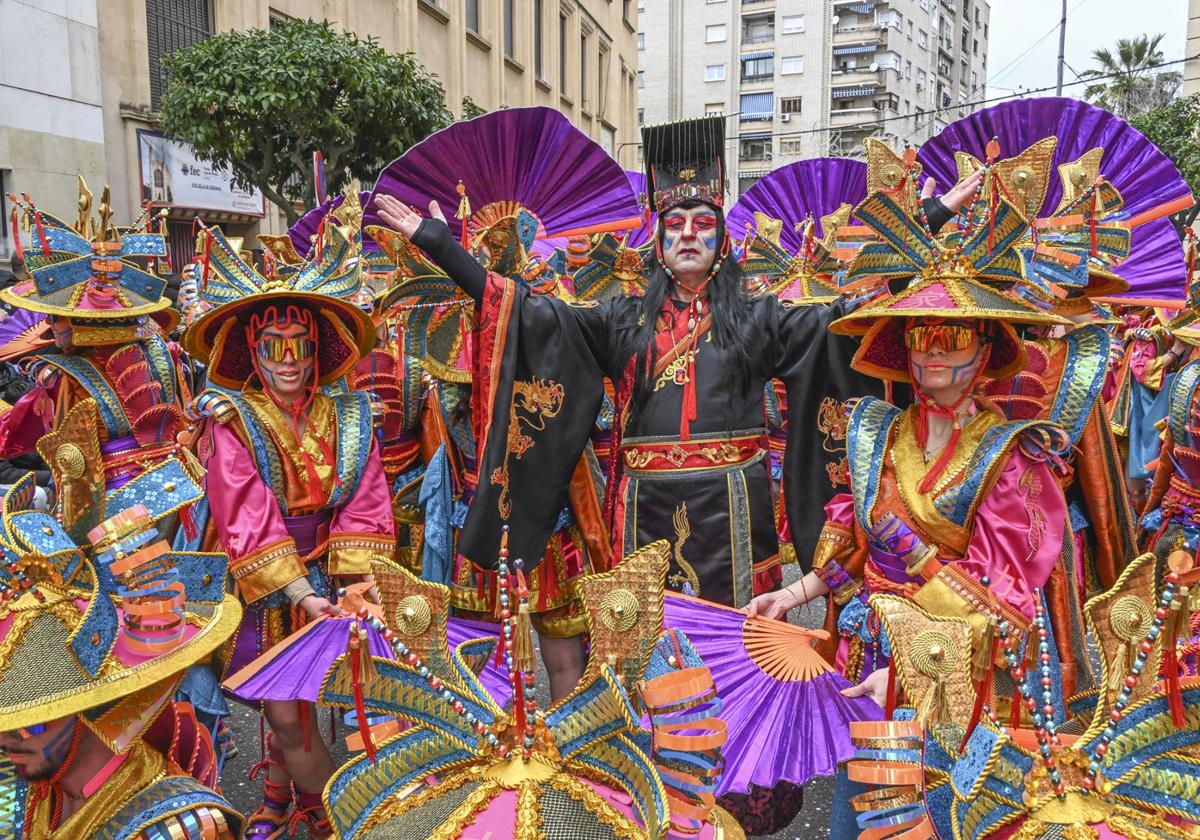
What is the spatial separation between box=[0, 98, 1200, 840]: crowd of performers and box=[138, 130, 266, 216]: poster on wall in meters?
8.43

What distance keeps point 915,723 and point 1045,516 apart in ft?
2.65

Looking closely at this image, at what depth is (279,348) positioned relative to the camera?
10.3 feet

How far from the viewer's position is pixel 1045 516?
7.42 feet

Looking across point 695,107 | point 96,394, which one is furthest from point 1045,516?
point 695,107

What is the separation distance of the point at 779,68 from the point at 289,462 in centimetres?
5232

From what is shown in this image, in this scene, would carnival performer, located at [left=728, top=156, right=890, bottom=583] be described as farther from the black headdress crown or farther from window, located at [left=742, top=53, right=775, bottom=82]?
window, located at [left=742, top=53, right=775, bottom=82]

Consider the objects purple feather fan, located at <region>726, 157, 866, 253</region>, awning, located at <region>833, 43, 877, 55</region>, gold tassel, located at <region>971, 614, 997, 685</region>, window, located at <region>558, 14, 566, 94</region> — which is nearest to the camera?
gold tassel, located at <region>971, 614, 997, 685</region>

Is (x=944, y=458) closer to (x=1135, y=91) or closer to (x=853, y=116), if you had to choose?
(x=1135, y=91)

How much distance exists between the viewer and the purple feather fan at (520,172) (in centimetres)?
345

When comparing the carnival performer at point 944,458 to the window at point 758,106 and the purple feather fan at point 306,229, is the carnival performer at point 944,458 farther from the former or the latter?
the window at point 758,106

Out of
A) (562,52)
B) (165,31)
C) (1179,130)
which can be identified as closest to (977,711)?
(165,31)

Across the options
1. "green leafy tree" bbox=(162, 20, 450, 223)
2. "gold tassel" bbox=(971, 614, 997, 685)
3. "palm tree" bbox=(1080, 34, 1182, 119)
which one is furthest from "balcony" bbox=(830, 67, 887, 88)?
"gold tassel" bbox=(971, 614, 997, 685)

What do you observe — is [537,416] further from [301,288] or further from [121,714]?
[121,714]

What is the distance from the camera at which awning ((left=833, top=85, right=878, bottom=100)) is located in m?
50.2
